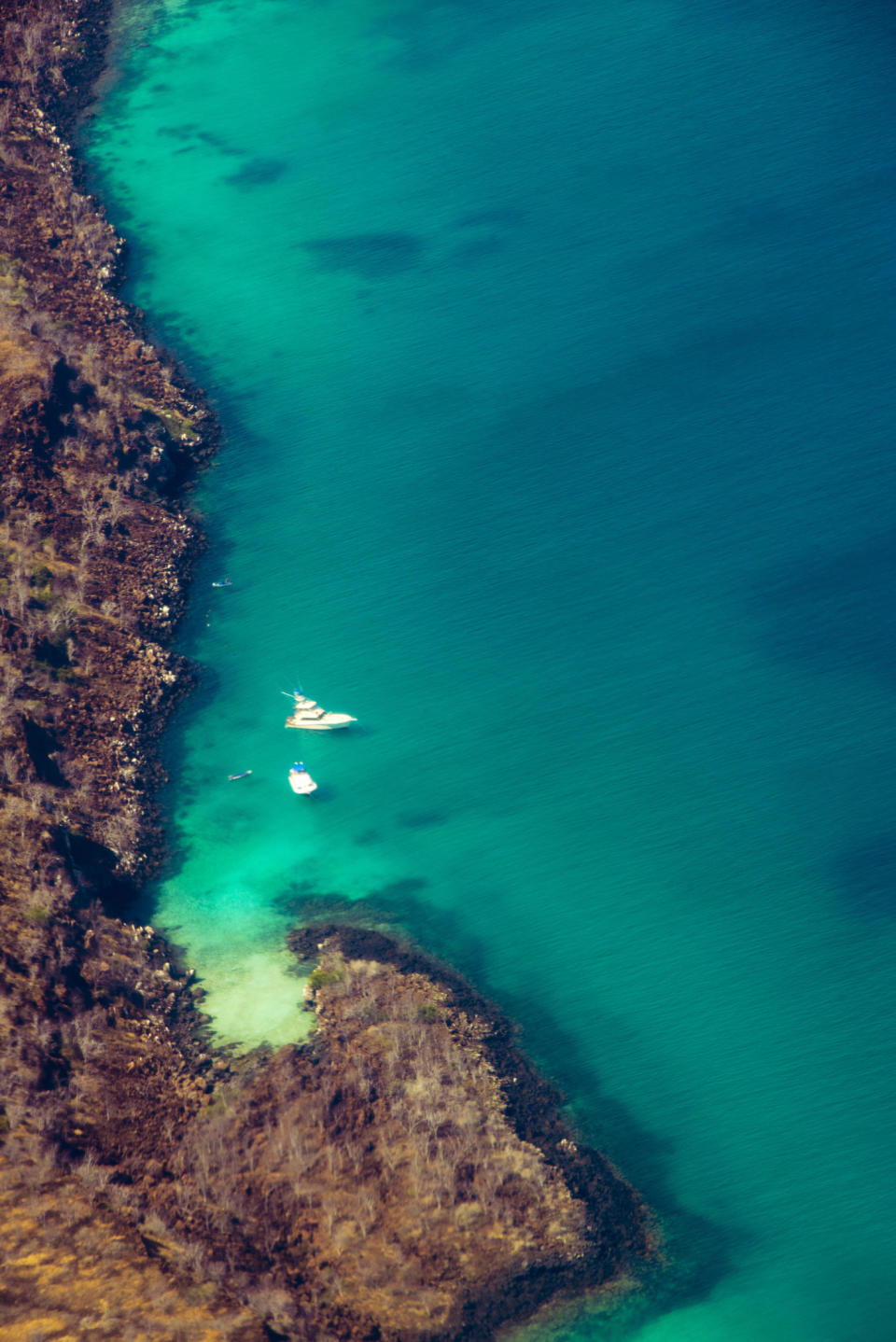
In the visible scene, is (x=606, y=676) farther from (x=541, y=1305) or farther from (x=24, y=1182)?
(x=24, y=1182)

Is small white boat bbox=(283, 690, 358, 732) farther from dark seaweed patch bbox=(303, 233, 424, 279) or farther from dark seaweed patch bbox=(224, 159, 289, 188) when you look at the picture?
dark seaweed patch bbox=(224, 159, 289, 188)

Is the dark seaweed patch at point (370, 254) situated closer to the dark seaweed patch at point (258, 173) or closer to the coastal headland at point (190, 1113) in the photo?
the dark seaweed patch at point (258, 173)

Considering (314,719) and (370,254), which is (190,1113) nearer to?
(314,719)

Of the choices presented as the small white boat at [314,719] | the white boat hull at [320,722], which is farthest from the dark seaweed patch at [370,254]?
the white boat hull at [320,722]

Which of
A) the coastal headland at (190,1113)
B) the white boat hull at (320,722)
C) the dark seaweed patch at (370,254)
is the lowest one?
the coastal headland at (190,1113)

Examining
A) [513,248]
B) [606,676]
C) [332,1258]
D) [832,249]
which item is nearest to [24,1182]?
[332,1258]
